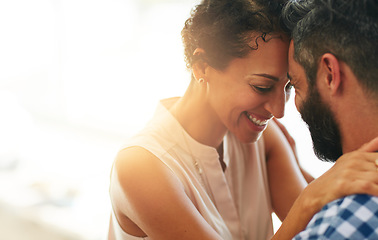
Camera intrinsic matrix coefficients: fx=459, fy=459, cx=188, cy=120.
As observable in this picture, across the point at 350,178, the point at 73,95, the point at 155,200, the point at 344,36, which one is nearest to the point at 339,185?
the point at 350,178

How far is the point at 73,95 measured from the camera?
328 centimetres

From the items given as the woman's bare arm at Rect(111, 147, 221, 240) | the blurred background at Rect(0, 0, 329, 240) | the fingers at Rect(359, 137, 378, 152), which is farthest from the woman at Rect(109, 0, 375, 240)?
the blurred background at Rect(0, 0, 329, 240)

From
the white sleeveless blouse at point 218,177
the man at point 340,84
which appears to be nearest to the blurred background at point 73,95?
the white sleeveless blouse at point 218,177

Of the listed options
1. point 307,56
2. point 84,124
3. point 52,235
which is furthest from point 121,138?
point 307,56

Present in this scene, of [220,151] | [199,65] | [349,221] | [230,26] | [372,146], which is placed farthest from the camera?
[220,151]

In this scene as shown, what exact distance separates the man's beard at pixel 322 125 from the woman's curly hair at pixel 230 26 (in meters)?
0.22

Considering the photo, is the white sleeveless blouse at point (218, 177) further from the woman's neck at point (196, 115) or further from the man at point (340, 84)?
the man at point (340, 84)

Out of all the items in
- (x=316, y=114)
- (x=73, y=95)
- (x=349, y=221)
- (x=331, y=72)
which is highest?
(x=331, y=72)

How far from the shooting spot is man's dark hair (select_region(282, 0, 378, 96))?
979 mm

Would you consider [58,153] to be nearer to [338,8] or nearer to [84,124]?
[84,124]

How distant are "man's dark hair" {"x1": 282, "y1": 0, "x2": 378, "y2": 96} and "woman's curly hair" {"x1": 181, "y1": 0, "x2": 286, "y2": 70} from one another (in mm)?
123

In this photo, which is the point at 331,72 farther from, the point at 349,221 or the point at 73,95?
the point at 73,95

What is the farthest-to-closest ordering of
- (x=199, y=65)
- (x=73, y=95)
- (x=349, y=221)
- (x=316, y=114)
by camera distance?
(x=73, y=95) < (x=199, y=65) < (x=316, y=114) < (x=349, y=221)

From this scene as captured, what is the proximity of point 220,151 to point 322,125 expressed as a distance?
48cm
